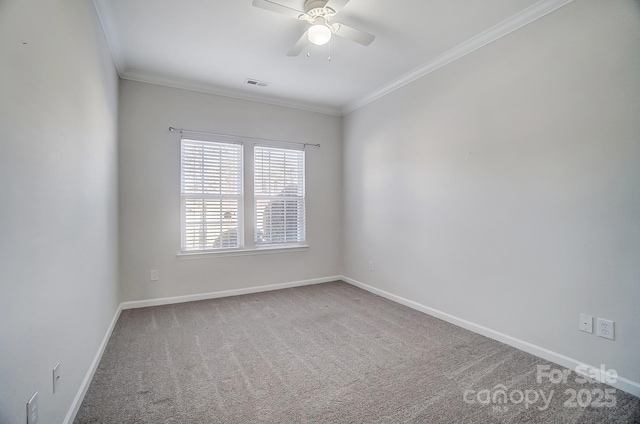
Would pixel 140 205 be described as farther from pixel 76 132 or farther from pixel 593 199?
pixel 593 199

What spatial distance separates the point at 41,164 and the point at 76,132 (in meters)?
0.60

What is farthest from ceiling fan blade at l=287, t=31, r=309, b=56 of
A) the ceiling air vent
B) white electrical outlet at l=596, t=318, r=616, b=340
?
white electrical outlet at l=596, t=318, r=616, b=340

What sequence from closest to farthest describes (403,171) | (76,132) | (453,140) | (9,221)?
(9,221), (76,132), (453,140), (403,171)

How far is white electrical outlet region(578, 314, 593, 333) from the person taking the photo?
211cm

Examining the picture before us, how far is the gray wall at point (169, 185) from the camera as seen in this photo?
3.52 m

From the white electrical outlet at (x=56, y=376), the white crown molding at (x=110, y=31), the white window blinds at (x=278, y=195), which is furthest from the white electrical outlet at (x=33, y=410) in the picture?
the white window blinds at (x=278, y=195)

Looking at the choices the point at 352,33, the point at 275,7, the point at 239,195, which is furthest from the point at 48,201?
the point at 239,195

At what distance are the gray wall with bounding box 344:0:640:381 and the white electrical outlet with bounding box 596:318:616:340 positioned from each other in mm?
43

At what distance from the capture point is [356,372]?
2.18 m

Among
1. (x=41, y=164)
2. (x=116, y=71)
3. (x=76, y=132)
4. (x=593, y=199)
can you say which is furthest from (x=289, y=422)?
(x=116, y=71)

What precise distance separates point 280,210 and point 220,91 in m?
1.81

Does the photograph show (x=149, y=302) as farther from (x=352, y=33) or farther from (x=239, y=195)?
(x=352, y=33)

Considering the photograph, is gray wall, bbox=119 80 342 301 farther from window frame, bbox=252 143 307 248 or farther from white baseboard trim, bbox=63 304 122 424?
white baseboard trim, bbox=63 304 122 424

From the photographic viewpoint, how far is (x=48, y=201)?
1.43 meters
